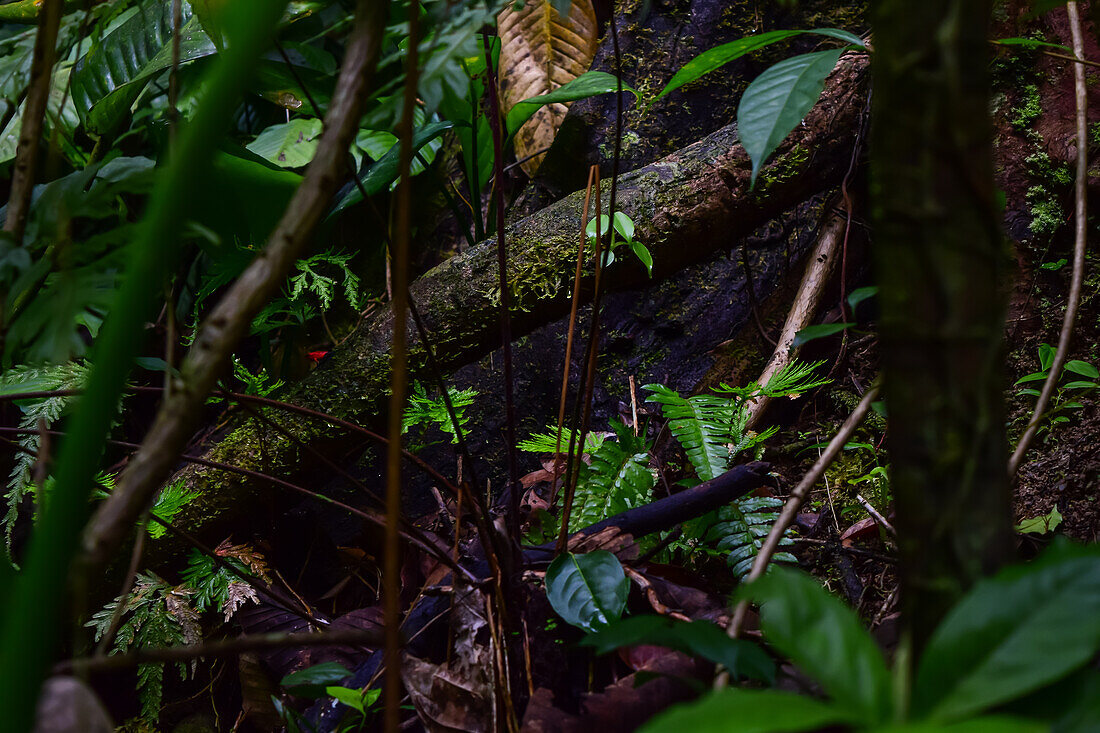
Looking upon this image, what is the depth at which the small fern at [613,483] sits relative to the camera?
3.95ft

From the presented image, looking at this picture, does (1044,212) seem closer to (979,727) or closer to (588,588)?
(588,588)

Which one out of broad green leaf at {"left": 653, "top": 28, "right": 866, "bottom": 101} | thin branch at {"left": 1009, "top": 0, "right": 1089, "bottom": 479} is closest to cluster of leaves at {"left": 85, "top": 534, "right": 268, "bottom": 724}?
broad green leaf at {"left": 653, "top": 28, "right": 866, "bottom": 101}

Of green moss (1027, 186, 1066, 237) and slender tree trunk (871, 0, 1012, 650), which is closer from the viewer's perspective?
slender tree trunk (871, 0, 1012, 650)

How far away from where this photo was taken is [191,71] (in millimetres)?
2152

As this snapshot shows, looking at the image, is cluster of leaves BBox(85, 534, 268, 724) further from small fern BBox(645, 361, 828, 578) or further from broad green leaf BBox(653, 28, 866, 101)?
broad green leaf BBox(653, 28, 866, 101)

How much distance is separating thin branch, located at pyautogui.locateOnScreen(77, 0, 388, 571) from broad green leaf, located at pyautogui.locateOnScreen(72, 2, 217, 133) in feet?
6.47

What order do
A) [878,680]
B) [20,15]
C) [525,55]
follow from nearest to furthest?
[878,680] → [525,55] → [20,15]

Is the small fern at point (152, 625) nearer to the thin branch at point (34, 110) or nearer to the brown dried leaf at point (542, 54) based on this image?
the thin branch at point (34, 110)

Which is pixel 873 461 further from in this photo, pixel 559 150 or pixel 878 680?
pixel 559 150

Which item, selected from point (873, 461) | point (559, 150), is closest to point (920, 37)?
point (873, 461)

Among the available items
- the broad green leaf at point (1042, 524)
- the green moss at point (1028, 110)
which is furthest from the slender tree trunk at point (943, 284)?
the green moss at point (1028, 110)

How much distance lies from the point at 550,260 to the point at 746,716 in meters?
1.57

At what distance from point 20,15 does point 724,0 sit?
252cm

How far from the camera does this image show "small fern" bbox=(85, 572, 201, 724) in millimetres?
1343
